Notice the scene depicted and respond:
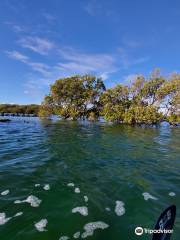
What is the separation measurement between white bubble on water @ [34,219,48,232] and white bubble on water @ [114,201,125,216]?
1.87 metres

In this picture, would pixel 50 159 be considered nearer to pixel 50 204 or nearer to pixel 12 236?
pixel 50 204

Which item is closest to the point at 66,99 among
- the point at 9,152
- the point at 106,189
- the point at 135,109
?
the point at 135,109

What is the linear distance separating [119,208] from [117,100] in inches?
2137

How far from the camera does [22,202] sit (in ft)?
20.9

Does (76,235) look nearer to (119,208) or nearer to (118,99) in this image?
(119,208)

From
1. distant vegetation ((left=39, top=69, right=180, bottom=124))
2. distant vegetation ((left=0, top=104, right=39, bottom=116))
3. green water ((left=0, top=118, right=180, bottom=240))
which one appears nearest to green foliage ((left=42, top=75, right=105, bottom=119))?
distant vegetation ((left=39, top=69, right=180, bottom=124))

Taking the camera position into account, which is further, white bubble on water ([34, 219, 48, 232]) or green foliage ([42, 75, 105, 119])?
green foliage ([42, 75, 105, 119])

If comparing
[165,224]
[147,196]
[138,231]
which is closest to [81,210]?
[138,231]

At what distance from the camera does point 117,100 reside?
196 ft

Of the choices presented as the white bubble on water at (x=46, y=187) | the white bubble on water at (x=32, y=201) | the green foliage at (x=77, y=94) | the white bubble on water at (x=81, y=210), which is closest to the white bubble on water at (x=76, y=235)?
the white bubble on water at (x=81, y=210)

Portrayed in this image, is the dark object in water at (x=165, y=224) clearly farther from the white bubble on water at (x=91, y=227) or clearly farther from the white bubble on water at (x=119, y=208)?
the white bubble on water at (x=119, y=208)

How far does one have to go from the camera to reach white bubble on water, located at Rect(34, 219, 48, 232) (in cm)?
508

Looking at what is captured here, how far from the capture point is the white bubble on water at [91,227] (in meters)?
4.98

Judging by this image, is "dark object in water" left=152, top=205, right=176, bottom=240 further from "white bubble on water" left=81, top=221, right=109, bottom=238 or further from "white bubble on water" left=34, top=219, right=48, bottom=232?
"white bubble on water" left=34, top=219, right=48, bottom=232
